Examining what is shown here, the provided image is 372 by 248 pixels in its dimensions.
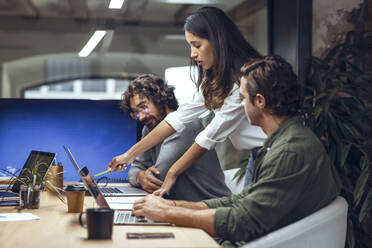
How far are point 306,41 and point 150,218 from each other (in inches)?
87.5

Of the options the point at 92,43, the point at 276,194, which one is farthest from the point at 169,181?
the point at 92,43

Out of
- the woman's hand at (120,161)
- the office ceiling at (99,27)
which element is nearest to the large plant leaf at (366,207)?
the woman's hand at (120,161)

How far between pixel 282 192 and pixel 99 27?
2349mm

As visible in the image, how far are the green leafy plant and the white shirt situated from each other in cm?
67

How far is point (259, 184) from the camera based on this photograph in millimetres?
1660

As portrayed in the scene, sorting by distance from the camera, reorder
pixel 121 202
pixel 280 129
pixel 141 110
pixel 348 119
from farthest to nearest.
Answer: pixel 348 119 → pixel 141 110 → pixel 121 202 → pixel 280 129

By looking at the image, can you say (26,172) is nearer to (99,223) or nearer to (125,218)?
(125,218)

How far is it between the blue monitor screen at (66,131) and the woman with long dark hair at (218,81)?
0.59 metres

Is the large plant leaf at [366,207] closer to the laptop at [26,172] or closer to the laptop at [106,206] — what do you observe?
the laptop at [106,206]

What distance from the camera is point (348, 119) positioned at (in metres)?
3.15

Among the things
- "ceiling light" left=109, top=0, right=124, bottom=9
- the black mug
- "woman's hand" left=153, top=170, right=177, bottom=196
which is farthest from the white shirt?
"ceiling light" left=109, top=0, right=124, bottom=9

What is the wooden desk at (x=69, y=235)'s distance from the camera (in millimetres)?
1455

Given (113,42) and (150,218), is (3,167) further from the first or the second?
(150,218)

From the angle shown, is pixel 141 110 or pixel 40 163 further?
pixel 141 110
